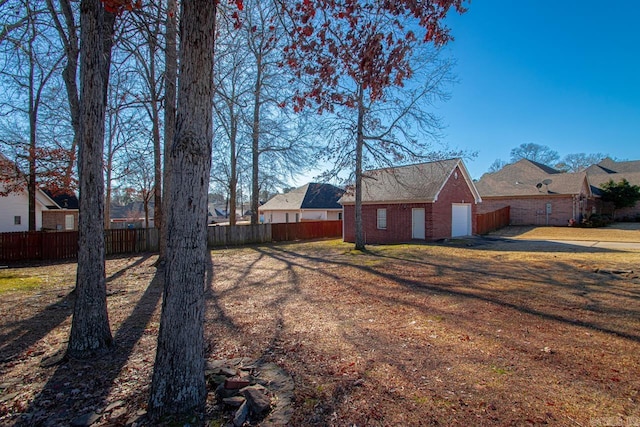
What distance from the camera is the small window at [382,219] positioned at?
65.5 feet

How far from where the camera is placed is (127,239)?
16.3 meters

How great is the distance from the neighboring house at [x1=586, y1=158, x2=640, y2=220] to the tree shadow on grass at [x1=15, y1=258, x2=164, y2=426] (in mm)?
36935

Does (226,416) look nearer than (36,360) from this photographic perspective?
Yes

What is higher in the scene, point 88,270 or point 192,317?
point 88,270

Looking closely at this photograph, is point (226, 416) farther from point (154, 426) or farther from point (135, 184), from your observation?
point (135, 184)

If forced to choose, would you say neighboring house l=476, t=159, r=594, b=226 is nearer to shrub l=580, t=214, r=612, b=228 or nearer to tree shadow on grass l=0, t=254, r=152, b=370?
shrub l=580, t=214, r=612, b=228

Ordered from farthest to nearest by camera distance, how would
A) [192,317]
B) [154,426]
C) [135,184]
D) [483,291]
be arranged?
[135,184]
[483,291]
[192,317]
[154,426]

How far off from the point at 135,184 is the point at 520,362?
96.3 feet

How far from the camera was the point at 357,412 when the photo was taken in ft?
9.78

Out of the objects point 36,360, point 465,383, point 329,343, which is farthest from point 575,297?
point 36,360

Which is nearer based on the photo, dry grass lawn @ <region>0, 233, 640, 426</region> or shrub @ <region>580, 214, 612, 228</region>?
dry grass lawn @ <region>0, 233, 640, 426</region>

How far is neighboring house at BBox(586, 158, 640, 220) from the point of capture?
29.3 meters

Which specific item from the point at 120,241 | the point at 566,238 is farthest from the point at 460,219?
the point at 120,241

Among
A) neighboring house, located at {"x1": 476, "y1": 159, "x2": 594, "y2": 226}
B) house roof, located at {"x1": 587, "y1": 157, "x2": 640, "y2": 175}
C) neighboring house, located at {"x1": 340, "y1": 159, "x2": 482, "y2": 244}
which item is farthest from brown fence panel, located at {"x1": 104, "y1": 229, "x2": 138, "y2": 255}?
house roof, located at {"x1": 587, "y1": 157, "x2": 640, "y2": 175}
